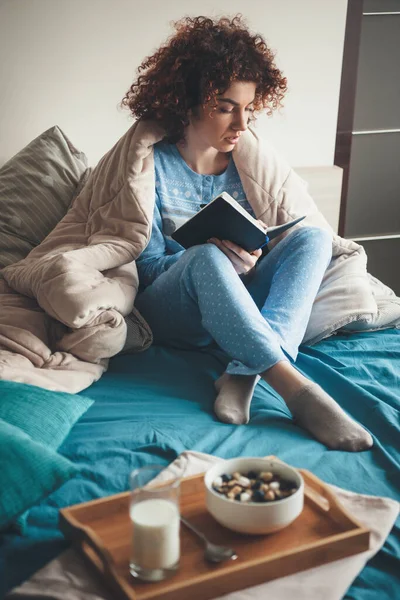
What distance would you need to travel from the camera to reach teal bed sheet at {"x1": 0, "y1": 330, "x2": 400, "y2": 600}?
1.17 metres

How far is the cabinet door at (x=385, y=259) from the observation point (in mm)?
3213

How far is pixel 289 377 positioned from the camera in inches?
63.5

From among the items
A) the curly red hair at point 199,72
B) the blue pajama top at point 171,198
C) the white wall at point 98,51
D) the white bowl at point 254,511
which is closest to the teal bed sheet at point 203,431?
the white bowl at point 254,511

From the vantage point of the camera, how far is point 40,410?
55.9 inches

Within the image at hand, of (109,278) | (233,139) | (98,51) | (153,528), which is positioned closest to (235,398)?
(109,278)

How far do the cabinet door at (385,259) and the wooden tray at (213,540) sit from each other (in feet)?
6.91

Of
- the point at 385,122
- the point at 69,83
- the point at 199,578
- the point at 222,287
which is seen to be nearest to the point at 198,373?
the point at 222,287

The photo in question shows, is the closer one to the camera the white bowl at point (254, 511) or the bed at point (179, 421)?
the white bowl at point (254, 511)

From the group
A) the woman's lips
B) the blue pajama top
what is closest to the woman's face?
the woman's lips

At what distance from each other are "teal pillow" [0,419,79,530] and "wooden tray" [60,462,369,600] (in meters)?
0.07

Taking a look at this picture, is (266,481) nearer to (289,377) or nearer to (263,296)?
(289,377)

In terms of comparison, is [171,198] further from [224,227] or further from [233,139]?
[224,227]

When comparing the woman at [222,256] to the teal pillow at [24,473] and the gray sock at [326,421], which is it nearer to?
the gray sock at [326,421]

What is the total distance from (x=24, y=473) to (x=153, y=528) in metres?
0.28
